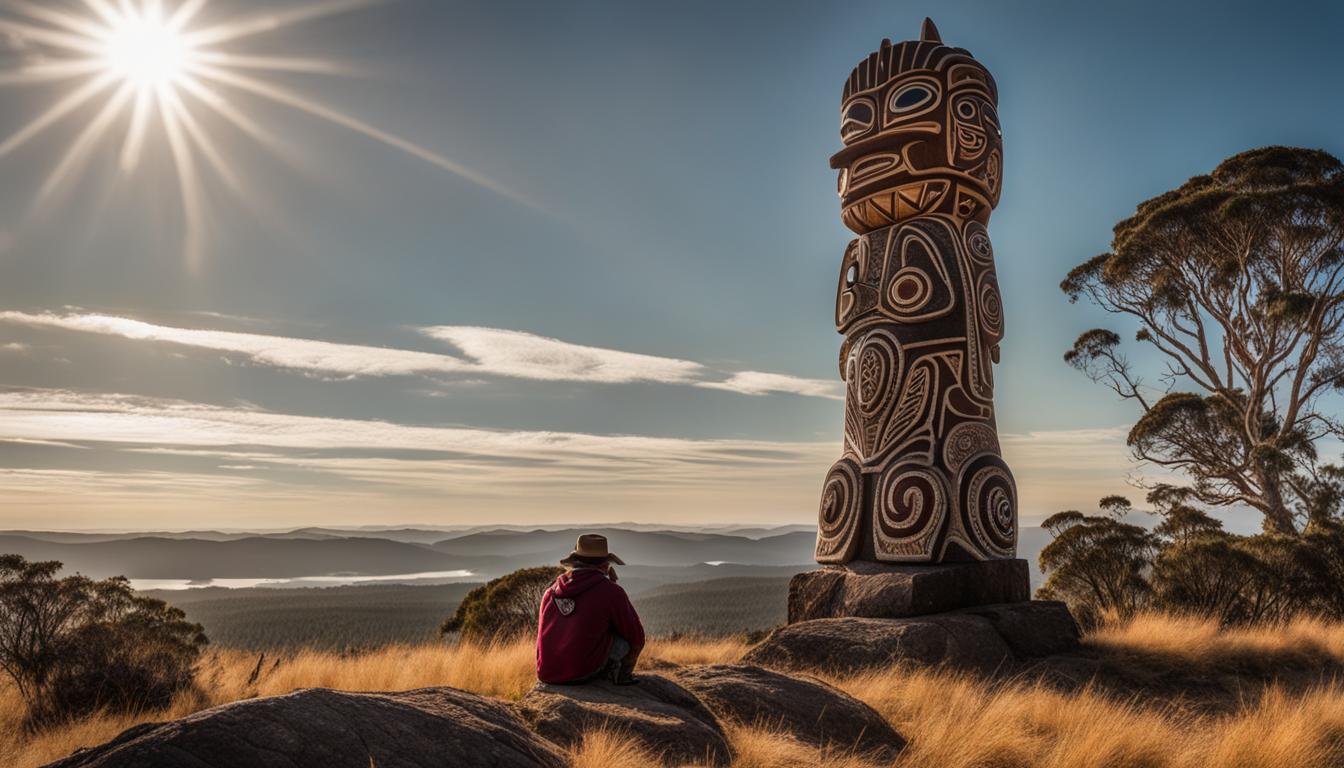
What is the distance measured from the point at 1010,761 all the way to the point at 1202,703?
488 centimetres

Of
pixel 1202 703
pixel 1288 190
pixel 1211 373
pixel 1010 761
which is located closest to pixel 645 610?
pixel 1211 373

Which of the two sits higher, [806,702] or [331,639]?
[806,702]

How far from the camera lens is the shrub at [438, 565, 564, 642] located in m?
15.7

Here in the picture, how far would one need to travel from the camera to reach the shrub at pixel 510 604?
51.6ft

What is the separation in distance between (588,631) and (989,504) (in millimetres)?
7126

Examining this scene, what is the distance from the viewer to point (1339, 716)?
7.91m

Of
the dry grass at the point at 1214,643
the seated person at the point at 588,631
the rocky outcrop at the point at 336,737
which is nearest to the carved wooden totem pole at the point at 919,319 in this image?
the dry grass at the point at 1214,643

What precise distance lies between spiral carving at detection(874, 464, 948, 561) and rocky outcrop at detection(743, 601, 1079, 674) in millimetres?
1034

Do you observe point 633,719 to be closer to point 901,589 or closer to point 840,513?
point 901,589

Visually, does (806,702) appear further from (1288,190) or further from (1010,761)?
(1288,190)

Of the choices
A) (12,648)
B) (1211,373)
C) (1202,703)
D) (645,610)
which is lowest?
(645,610)

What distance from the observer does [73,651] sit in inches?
364

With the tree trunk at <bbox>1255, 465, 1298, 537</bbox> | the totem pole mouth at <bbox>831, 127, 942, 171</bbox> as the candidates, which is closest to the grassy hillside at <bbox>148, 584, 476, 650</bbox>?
the totem pole mouth at <bbox>831, 127, 942, 171</bbox>

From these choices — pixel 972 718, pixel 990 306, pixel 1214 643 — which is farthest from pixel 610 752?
pixel 1214 643
